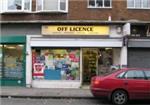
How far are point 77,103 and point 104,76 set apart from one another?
1.56 meters

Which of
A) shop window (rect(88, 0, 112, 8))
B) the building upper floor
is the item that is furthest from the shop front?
shop window (rect(88, 0, 112, 8))

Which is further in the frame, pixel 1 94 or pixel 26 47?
pixel 26 47

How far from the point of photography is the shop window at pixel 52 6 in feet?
72.2

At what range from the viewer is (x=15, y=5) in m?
22.5

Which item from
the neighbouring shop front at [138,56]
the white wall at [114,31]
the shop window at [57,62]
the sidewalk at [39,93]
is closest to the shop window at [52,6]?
the shop window at [57,62]

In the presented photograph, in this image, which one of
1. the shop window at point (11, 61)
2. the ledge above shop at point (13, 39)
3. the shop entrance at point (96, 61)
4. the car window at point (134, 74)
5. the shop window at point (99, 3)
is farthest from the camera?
the shop entrance at point (96, 61)

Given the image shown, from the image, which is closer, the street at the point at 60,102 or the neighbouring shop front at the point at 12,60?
the street at the point at 60,102

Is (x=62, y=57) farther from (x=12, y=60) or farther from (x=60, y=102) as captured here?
(x=60, y=102)

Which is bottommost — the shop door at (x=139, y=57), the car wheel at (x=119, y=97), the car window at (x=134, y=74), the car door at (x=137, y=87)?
the car wheel at (x=119, y=97)

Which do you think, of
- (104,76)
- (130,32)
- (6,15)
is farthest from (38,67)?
(104,76)

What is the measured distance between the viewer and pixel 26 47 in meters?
22.3

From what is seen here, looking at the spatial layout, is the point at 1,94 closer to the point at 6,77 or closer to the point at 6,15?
the point at 6,77

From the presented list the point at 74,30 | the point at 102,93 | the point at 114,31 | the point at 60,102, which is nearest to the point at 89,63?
the point at 74,30

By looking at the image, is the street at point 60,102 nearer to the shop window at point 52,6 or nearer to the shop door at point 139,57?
the shop door at point 139,57
